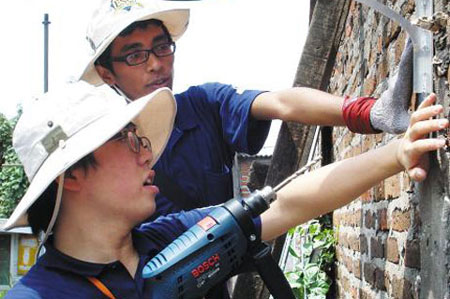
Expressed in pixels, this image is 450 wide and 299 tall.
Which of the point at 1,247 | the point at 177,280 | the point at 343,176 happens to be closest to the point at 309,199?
the point at 343,176

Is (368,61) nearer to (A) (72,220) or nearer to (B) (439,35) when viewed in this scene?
(B) (439,35)

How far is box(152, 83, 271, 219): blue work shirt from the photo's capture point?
7.03 feet

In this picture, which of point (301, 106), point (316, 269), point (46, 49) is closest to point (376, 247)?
point (301, 106)

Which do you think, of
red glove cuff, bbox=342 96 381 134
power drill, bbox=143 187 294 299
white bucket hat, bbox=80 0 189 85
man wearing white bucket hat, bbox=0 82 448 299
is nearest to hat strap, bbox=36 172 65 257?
man wearing white bucket hat, bbox=0 82 448 299

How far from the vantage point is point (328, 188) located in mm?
1606

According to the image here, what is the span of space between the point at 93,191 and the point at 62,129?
0.60ft

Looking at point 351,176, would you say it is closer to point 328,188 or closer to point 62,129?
point 328,188

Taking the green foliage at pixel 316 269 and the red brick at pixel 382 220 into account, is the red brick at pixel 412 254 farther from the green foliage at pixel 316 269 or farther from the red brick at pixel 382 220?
the green foliage at pixel 316 269

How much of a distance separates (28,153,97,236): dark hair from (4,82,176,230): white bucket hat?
0.03 m

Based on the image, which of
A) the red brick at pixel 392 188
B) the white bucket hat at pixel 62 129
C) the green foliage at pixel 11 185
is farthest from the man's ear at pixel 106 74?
the green foliage at pixel 11 185

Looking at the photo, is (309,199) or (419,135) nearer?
(419,135)

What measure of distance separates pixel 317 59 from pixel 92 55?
3.08 ft

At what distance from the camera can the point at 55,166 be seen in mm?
1545

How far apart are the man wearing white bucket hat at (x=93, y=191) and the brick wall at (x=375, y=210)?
0.28m
